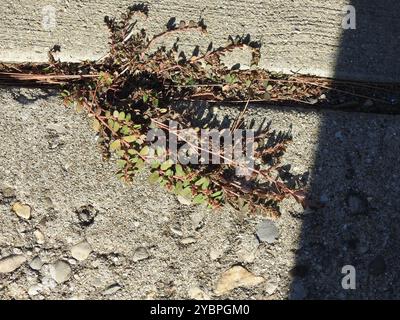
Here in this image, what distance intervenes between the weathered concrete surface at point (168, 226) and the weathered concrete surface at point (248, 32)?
1.10 ft

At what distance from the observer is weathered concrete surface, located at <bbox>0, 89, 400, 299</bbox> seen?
10.2 ft

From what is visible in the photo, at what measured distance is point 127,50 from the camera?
3297 mm

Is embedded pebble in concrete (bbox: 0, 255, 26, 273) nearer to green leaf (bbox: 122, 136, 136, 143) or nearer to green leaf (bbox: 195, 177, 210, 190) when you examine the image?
green leaf (bbox: 122, 136, 136, 143)

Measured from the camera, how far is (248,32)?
3354 millimetres

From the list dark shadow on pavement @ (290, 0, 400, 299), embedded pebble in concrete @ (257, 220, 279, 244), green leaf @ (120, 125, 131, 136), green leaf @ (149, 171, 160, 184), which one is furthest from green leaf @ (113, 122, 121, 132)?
dark shadow on pavement @ (290, 0, 400, 299)

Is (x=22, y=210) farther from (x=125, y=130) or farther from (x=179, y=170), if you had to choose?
(x=179, y=170)

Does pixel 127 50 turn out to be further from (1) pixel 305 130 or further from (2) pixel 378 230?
(2) pixel 378 230

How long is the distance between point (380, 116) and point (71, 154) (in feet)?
5.55

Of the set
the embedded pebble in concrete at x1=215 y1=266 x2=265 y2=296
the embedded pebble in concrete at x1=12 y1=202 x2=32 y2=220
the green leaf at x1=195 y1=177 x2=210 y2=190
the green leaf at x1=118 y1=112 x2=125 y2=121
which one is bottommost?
the embedded pebble in concrete at x1=215 y1=266 x2=265 y2=296

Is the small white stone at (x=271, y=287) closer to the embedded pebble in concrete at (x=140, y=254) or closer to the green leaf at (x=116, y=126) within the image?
Result: the embedded pebble in concrete at (x=140, y=254)

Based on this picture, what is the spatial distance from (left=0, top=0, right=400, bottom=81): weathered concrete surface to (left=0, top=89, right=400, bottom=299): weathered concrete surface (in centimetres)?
34

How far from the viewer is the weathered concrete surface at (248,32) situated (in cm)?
332

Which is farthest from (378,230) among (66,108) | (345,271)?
(66,108)

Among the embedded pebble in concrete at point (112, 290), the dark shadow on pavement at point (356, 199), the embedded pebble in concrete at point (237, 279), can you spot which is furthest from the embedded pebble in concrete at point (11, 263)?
the dark shadow on pavement at point (356, 199)
